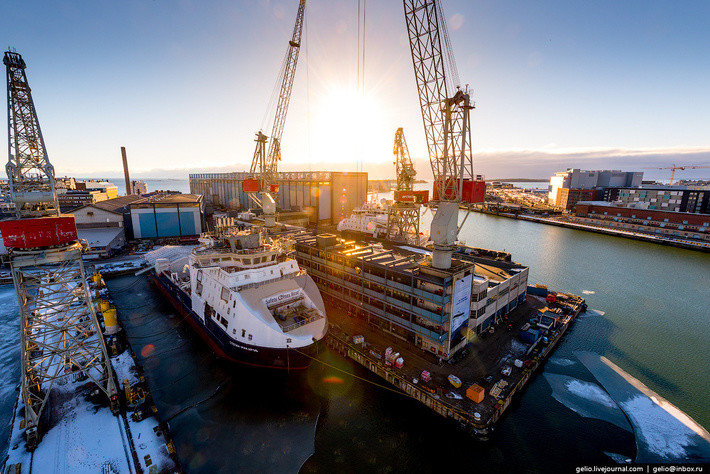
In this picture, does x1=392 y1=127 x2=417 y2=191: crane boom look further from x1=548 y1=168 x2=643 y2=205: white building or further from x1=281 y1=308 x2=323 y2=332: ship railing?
x1=548 y1=168 x2=643 y2=205: white building

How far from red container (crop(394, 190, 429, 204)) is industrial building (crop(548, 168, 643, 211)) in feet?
449

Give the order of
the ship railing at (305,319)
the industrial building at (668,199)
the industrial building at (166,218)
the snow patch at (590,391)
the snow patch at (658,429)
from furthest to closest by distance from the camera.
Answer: the industrial building at (668,199), the industrial building at (166,218), the snow patch at (590,391), the ship railing at (305,319), the snow patch at (658,429)

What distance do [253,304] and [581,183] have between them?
693 ft

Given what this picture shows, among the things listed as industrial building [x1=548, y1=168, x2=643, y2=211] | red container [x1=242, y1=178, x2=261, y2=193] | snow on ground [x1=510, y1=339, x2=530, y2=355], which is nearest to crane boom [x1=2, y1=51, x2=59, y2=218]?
red container [x1=242, y1=178, x2=261, y2=193]

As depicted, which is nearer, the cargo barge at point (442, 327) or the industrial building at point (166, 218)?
the cargo barge at point (442, 327)

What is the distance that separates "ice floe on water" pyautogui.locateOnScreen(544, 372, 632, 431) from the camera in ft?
80.8

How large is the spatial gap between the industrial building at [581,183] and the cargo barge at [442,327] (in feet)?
468

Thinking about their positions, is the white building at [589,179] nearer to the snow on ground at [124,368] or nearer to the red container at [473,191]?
the red container at [473,191]

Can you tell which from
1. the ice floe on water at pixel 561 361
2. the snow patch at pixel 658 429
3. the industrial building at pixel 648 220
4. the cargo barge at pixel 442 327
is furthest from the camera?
the industrial building at pixel 648 220

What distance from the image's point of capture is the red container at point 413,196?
2157 inches

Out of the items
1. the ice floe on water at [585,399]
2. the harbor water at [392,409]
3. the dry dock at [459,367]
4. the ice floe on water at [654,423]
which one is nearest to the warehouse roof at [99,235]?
the harbor water at [392,409]

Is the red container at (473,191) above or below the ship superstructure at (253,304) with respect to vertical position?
above

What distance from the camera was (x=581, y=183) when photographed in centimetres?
17250

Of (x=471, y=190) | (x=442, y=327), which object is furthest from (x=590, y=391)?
(x=471, y=190)
